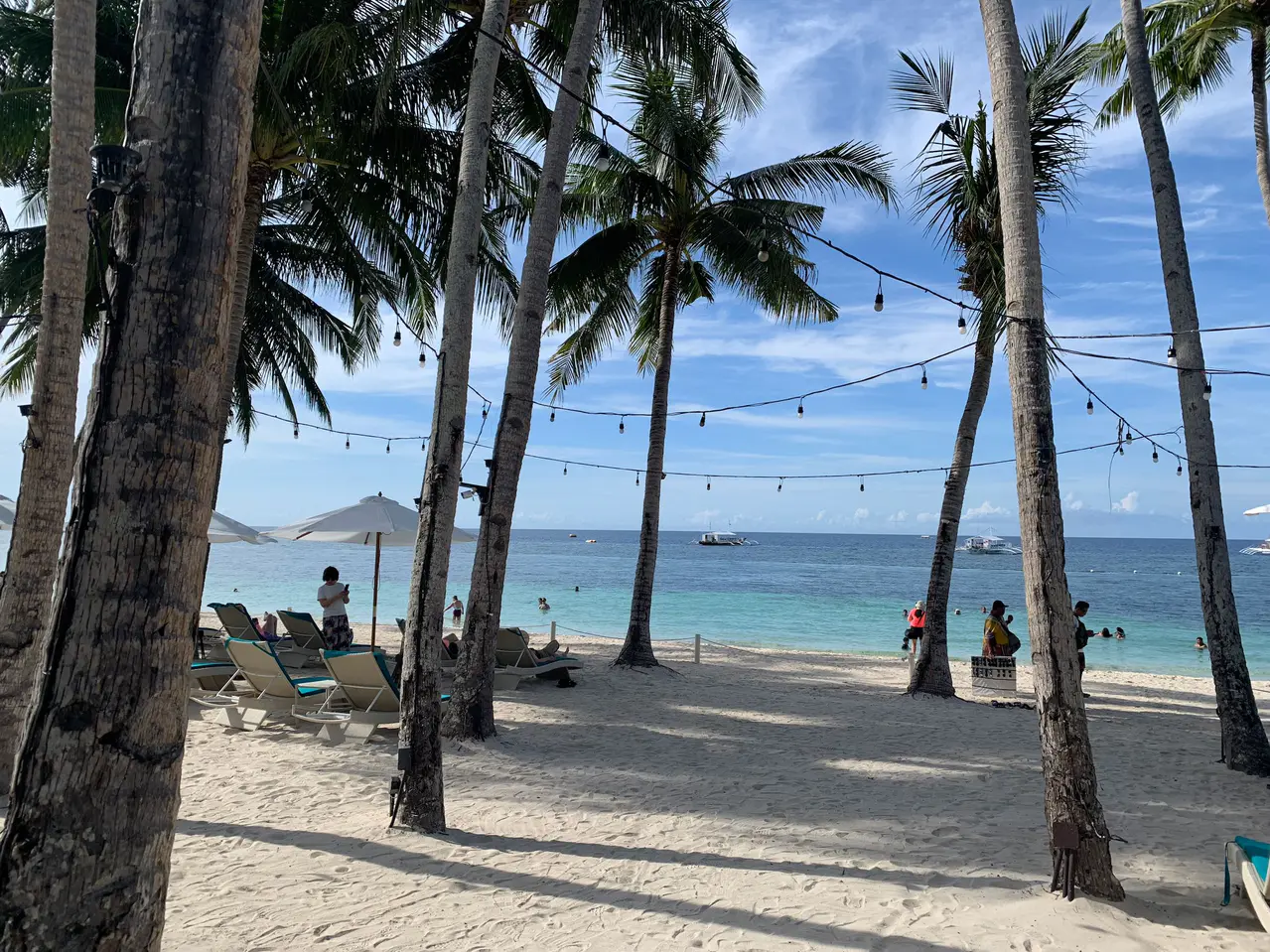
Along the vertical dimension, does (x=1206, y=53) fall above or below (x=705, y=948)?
above

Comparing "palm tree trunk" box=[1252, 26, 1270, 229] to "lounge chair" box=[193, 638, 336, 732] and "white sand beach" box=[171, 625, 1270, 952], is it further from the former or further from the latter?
"lounge chair" box=[193, 638, 336, 732]

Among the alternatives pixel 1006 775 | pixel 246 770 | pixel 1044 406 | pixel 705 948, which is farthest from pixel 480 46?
pixel 1006 775

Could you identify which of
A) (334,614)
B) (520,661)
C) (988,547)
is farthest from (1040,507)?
(988,547)

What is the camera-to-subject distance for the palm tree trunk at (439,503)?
5.08 metres

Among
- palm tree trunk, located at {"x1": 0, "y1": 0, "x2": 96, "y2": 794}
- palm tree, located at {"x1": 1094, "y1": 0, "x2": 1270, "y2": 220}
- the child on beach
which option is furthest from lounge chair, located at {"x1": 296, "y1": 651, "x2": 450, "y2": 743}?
palm tree, located at {"x1": 1094, "y1": 0, "x2": 1270, "y2": 220}

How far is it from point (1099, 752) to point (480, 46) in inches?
304

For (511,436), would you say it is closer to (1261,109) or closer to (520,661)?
(520,661)

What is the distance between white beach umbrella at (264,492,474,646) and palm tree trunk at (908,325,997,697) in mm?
5891

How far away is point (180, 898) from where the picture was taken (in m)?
3.88

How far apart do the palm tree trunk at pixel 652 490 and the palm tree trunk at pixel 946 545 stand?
12.5 feet

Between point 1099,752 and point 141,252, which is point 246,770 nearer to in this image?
point 141,252

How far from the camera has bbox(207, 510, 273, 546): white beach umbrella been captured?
11938 mm

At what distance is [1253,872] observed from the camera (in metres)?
3.98

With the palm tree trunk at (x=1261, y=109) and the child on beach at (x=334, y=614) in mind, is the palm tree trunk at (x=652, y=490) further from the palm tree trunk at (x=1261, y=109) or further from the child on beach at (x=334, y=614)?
the palm tree trunk at (x=1261, y=109)
